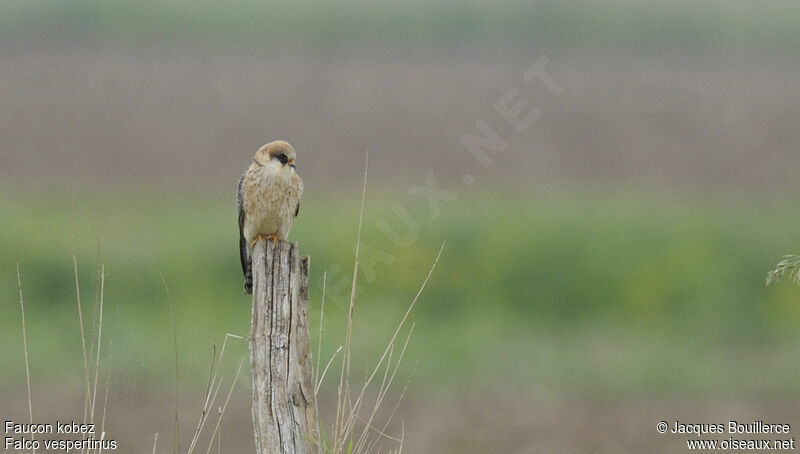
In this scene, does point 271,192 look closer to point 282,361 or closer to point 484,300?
point 282,361

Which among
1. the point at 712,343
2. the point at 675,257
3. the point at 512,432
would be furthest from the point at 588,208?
the point at 512,432

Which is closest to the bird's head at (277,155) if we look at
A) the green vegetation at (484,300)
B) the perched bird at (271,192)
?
the perched bird at (271,192)

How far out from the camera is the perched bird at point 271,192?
6602 millimetres

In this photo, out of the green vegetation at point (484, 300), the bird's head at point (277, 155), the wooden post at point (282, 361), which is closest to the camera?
the wooden post at point (282, 361)

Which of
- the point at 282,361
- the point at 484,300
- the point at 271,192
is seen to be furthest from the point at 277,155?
the point at 484,300

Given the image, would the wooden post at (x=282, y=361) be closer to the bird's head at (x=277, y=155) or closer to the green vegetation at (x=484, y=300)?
the bird's head at (x=277, y=155)

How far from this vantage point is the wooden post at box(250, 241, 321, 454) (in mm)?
5090

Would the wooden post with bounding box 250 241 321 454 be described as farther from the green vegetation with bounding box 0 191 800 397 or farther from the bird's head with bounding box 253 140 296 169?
the green vegetation with bounding box 0 191 800 397

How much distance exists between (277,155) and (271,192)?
199mm

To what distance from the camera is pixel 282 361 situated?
5105mm

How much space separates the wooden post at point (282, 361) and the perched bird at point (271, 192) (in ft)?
4.50

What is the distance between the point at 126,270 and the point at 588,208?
549 centimetres

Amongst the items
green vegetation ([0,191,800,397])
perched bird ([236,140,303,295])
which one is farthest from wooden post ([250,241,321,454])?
green vegetation ([0,191,800,397])

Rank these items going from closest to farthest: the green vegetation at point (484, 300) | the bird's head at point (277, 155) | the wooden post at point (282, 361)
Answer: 1. the wooden post at point (282, 361)
2. the bird's head at point (277, 155)
3. the green vegetation at point (484, 300)
